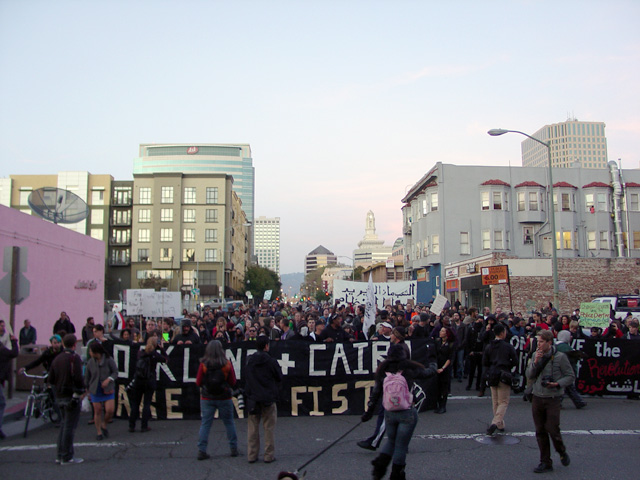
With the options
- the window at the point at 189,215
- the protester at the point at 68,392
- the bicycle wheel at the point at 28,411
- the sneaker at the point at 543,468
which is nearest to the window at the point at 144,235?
the window at the point at 189,215

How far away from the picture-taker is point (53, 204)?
72.7ft

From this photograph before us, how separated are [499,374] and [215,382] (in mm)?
4502

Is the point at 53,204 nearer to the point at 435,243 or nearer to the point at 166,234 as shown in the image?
the point at 435,243

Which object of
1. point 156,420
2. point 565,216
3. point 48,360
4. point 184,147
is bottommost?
point 156,420

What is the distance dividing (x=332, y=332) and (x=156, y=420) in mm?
4335

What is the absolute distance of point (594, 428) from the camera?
30.9ft

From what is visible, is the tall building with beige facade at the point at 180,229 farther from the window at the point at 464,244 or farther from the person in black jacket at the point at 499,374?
the person in black jacket at the point at 499,374

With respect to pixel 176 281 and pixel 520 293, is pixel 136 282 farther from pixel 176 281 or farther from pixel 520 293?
pixel 520 293

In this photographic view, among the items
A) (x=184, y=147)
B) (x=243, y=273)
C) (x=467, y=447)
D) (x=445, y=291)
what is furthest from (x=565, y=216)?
(x=184, y=147)

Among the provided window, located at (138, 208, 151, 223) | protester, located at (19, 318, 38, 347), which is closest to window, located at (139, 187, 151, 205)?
window, located at (138, 208, 151, 223)

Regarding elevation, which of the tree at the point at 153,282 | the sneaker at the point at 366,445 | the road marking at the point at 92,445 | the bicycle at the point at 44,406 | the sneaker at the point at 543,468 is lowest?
the road marking at the point at 92,445

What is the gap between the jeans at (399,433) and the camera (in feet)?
20.7

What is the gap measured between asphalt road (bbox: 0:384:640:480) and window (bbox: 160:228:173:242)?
6729 centimetres

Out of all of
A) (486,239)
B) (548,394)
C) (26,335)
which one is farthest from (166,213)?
(548,394)
